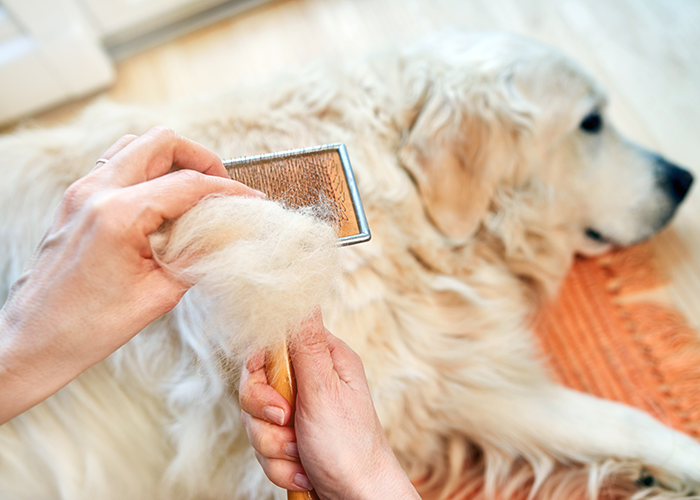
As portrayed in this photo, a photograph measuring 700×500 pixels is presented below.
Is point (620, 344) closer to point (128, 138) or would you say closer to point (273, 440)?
point (273, 440)

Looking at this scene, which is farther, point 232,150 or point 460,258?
point 460,258

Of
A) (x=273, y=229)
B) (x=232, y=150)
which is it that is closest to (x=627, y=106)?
(x=232, y=150)

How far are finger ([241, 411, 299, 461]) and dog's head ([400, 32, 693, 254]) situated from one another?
552 mm

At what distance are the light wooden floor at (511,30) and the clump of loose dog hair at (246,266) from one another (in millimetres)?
1065

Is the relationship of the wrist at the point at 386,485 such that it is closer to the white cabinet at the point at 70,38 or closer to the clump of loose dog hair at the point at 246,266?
the clump of loose dog hair at the point at 246,266

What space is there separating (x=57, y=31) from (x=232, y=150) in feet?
3.96

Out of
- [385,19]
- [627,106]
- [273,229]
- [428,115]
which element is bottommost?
[627,106]

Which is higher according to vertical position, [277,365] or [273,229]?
[273,229]

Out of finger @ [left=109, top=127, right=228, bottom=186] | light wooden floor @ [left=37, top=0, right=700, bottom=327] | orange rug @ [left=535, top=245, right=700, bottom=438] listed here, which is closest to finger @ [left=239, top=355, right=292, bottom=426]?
finger @ [left=109, top=127, right=228, bottom=186]

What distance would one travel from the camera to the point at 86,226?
46cm

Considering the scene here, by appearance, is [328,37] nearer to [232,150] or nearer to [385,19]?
[385,19]

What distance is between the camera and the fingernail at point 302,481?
570mm

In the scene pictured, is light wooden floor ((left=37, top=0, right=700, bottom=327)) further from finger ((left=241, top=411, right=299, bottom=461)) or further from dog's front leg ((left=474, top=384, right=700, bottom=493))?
finger ((left=241, top=411, right=299, bottom=461))

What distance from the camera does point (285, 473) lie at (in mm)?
571
